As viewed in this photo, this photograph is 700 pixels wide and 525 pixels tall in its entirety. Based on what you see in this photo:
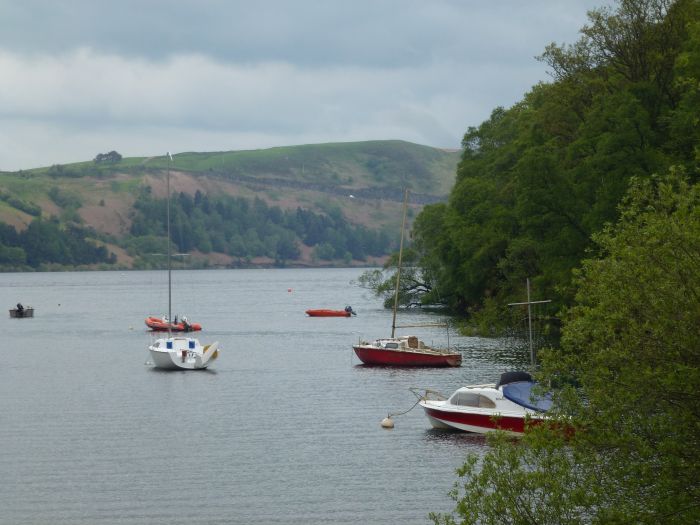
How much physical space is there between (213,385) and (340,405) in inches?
628

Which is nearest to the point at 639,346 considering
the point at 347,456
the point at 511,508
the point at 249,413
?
the point at 511,508

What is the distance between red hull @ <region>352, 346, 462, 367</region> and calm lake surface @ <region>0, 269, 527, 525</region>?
1.22 metres

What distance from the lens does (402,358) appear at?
8844 centimetres

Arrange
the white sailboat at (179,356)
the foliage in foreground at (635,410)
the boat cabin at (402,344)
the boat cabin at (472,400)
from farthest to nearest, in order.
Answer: the white sailboat at (179,356) < the boat cabin at (402,344) < the boat cabin at (472,400) < the foliage in foreground at (635,410)

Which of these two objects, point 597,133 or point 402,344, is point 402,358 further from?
point 597,133

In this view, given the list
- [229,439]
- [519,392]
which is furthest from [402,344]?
[519,392]

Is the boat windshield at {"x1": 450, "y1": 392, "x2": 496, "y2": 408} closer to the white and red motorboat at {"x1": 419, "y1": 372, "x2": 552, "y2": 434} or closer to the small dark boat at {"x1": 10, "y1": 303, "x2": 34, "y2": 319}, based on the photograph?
the white and red motorboat at {"x1": 419, "y1": 372, "x2": 552, "y2": 434}

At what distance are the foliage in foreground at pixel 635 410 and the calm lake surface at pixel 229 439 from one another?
594 inches

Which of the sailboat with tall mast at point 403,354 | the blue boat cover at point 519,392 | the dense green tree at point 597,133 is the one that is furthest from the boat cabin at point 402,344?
the blue boat cover at point 519,392

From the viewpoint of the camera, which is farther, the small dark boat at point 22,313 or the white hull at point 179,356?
the small dark boat at point 22,313

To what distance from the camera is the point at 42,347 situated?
119 metres

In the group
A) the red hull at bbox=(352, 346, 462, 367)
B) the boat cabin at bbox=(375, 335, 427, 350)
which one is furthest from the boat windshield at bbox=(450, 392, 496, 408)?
the boat cabin at bbox=(375, 335, 427, 350)

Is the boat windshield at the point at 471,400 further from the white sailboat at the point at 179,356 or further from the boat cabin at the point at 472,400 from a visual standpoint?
the white sailboat at the point at 179,356

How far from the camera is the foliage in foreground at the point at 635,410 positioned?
24516 millimetres
